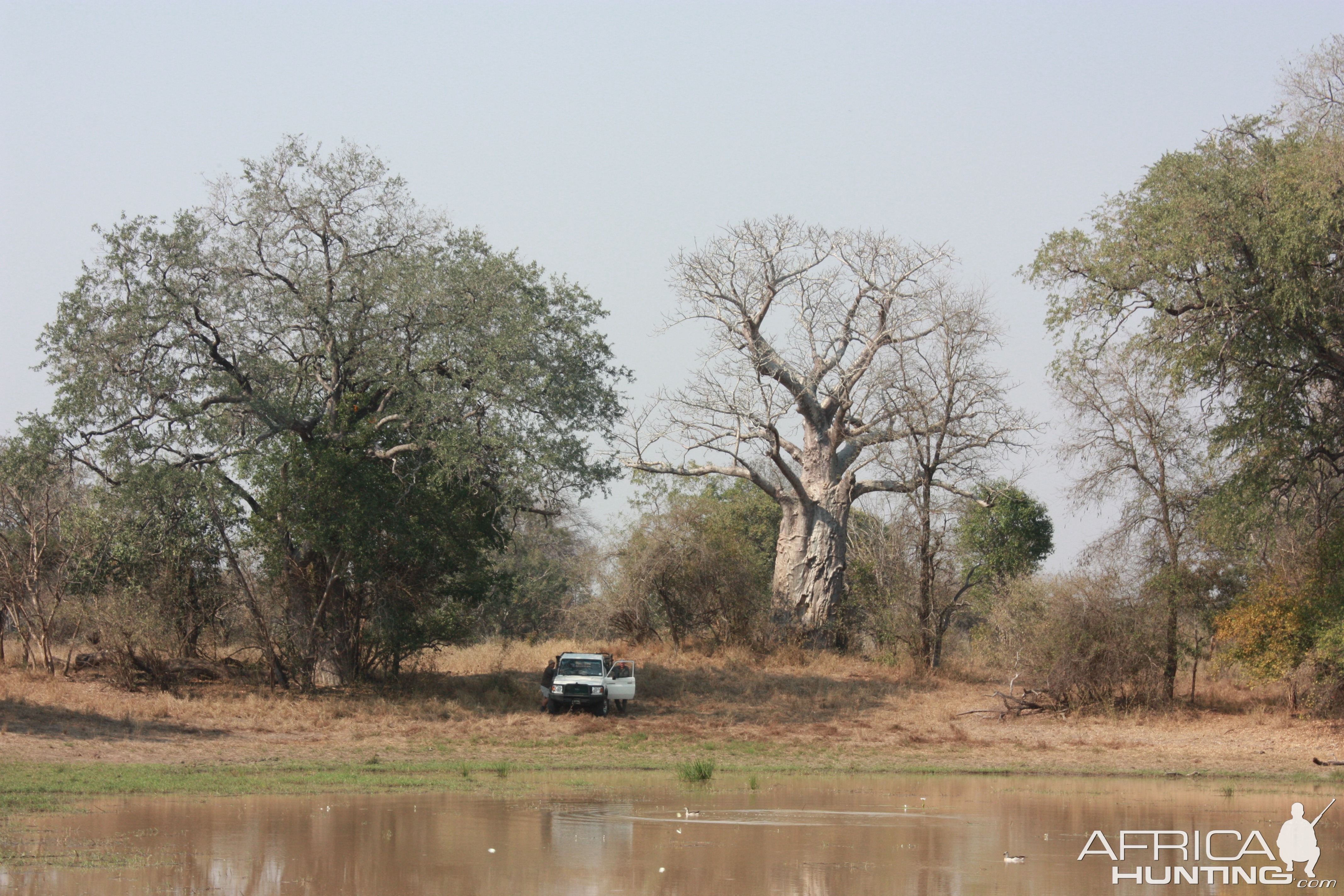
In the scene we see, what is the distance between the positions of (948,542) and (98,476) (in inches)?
919

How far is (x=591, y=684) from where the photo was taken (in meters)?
24.0

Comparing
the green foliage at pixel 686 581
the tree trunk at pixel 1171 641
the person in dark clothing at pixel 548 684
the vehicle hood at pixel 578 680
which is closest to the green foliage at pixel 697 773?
the vehicle hood at pixel 578 680

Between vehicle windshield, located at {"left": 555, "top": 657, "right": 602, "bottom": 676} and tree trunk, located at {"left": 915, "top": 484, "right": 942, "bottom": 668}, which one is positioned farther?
tree trunk, located at {"left": 915, "top": 484, "right": 942, "bottom": 668}

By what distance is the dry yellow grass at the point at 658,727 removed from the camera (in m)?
19.1

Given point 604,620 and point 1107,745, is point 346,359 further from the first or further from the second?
point 1107,745

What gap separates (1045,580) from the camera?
25641mm

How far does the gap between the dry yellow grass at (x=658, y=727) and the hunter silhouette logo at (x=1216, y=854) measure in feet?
22.4

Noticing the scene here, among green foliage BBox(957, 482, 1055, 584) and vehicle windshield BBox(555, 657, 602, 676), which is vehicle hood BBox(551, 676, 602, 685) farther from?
green foliage BBox(957, 482, 1055, 584)

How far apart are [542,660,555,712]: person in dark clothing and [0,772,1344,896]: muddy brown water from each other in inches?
310

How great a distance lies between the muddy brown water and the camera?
948 cm

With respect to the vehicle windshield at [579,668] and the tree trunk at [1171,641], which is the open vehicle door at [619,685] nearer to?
the vehicle windshield at [579,668]

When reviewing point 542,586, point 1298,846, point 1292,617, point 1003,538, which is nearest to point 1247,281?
point 1292,617

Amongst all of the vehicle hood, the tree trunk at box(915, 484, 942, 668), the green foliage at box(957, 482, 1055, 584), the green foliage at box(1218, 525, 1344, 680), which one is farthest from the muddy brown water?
the green foliage at box(957, 482, 1055, 584)

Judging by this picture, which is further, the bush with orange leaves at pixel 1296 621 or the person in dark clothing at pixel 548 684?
the person in dark clothing at pixel 548 684
